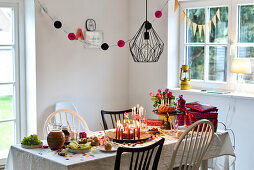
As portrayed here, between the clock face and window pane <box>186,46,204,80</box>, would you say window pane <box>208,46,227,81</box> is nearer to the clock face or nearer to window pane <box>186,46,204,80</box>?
window pane <box>186,46,204,80</box>

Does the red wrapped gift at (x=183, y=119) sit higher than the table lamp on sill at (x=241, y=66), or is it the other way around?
the table lamp on sill at (x=241, y=66)

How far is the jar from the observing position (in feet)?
8.79

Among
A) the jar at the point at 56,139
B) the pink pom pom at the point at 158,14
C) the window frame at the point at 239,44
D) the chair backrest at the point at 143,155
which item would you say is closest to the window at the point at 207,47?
the window frame at the point at 239,44

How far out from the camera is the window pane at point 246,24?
13.0ft

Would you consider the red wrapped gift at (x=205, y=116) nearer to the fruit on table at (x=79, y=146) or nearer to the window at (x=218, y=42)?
the window at (x=218, y=42)

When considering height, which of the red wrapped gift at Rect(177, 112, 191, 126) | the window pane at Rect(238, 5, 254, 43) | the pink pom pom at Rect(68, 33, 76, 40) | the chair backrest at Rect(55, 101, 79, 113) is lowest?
the red wrapped gift at Rect(177, 112, 191, 126)

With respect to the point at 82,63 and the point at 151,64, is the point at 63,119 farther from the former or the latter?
the point at 151,64

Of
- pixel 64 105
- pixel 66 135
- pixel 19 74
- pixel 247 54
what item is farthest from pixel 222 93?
pixel 19 74

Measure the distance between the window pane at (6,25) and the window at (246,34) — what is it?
2426mm

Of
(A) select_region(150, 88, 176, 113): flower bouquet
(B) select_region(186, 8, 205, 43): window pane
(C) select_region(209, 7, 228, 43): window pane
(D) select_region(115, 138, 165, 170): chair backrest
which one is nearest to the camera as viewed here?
(D) select_region(115, 138, 165, 170): chair backrest

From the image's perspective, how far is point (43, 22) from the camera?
13.2ft

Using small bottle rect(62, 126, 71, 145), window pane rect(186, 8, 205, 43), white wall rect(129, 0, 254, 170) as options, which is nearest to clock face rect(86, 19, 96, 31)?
white wall rect(129, 0, 254, 170)

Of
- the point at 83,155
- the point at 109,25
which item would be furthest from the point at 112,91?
the point at 83,155

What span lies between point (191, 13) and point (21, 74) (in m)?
2.06
